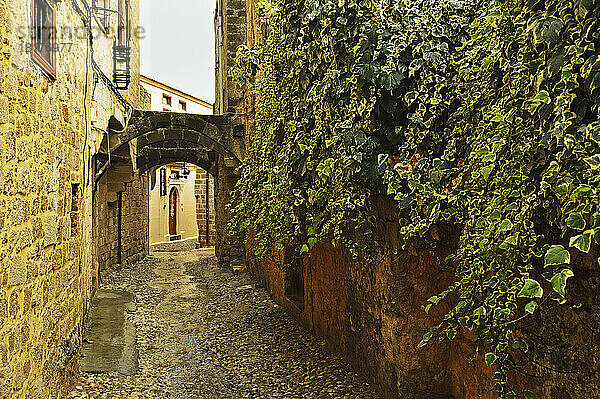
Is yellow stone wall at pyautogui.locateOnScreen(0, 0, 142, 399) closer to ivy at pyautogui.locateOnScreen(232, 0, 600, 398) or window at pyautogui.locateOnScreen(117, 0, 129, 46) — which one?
ivy at pyautogui.locateOnScreen(232, 0, 600, 398)

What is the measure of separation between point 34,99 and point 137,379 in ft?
9.67

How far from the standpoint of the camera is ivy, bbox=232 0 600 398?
1.89 metres

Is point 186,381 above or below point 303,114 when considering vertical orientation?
below

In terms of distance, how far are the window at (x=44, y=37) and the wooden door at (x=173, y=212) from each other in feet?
85.6

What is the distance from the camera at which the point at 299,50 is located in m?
4.00

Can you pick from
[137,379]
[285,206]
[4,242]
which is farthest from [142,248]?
[4,242]

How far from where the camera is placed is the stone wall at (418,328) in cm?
237

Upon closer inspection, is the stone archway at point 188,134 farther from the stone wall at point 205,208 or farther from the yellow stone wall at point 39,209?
the stone wall at point 205,208

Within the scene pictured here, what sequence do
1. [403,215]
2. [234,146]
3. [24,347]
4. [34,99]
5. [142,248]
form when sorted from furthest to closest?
[142,248]
[234,146]
[403,215]
[34,99]
[24,347]

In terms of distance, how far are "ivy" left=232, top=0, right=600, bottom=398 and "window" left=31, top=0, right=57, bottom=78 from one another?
62.0 inches

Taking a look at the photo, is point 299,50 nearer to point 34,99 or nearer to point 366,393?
point 34,99

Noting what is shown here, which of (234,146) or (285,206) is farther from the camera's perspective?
(234,146)

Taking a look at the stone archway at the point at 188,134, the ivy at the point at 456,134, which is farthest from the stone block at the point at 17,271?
the stone archway at the point at 188,134

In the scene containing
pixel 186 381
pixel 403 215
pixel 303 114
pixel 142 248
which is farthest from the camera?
pixel 142 248
